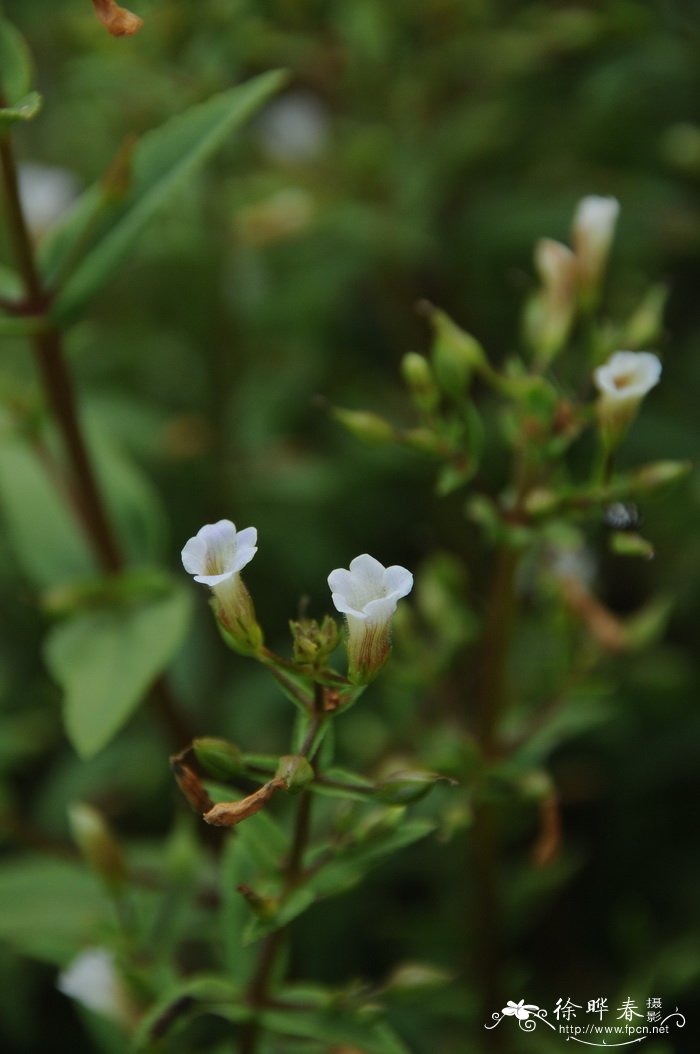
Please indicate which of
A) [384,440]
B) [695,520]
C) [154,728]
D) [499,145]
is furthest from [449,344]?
[499,145]

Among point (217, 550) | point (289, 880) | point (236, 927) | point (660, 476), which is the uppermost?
point (217, 550)

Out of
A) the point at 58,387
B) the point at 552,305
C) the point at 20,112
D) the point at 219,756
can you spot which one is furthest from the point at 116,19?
the point at 219,756

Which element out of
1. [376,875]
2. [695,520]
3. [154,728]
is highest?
[695,520]

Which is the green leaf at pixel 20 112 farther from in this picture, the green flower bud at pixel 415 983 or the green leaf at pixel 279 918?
the green flower bud at pixel 415 983

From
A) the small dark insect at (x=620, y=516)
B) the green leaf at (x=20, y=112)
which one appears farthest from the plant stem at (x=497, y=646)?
the green leaf at (x=20, y=112)

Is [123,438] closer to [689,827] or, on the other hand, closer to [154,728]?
[154,728]

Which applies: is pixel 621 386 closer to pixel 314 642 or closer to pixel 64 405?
pixel 314 642
